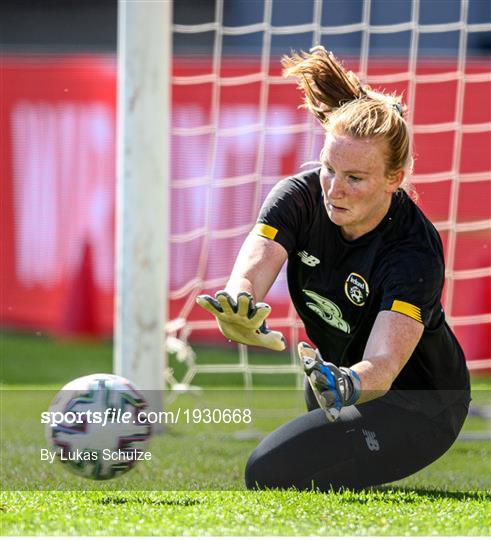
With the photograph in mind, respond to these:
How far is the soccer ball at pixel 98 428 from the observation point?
12.6ft

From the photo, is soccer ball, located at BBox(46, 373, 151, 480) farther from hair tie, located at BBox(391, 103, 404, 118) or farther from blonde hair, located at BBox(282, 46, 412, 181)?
hair tie, located at BBox(391, 103, 404, 118)

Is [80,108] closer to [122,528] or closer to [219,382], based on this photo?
[219,382]

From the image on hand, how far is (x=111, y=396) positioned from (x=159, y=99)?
2404 millimetres

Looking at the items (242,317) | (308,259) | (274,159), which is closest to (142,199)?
(308,259)

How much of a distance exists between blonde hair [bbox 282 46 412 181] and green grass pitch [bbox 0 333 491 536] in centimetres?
116

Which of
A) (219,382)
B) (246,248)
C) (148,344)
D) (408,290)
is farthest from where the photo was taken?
(219,382)

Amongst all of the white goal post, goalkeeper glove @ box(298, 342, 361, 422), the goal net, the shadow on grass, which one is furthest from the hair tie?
the goal net

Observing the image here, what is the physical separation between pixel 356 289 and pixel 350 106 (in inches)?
25.6

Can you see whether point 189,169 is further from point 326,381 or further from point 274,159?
point 326,381

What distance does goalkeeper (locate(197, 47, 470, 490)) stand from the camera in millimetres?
3617

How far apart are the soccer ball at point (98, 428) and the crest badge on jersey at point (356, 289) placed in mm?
865

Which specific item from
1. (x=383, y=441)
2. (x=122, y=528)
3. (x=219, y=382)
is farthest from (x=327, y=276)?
(x=219, y=382)

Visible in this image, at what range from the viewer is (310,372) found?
2973mm

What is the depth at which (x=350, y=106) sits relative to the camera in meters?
3.73
